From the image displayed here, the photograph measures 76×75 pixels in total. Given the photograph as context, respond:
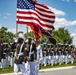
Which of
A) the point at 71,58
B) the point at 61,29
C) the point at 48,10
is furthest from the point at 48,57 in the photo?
the point at 61,29

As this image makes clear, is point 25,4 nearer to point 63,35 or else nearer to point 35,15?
point 35,15

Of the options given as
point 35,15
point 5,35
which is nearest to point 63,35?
point 5,35

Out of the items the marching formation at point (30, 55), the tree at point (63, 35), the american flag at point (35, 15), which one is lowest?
the marching formation at point (30, 55)

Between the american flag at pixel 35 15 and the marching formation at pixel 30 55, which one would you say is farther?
the american flag at pixel 35 15

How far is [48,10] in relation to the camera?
14.7m

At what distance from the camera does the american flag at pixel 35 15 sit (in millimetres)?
13457

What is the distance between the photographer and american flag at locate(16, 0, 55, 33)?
44.2 feet

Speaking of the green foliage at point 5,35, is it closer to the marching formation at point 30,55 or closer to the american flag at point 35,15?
the marching formation at point 30,55

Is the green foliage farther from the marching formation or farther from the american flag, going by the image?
the american flag

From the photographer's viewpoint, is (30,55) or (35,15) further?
(35,15)

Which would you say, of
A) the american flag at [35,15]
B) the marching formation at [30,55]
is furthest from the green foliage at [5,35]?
the american flag at [35,15]

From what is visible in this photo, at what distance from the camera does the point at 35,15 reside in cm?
1390

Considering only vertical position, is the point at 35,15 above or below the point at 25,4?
below

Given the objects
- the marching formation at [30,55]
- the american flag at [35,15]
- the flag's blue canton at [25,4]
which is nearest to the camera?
the marching formation at [30,55]
